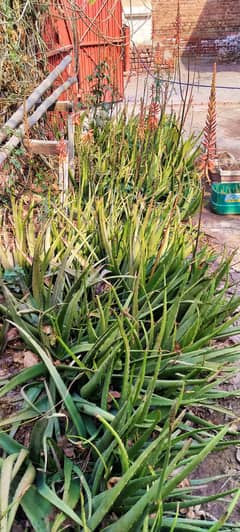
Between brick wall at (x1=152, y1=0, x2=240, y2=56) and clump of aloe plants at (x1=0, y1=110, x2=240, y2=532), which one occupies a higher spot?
brick wall at (x1=152, y1=0, x2=240, y2=56)

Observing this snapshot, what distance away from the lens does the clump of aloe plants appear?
123 cm

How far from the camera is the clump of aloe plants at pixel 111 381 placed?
123cm

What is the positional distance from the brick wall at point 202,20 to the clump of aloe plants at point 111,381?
1570 cm

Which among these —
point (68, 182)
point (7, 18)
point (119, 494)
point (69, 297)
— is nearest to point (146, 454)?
point (119, 494)

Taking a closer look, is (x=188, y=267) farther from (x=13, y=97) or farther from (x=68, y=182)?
(x=13, y=97)

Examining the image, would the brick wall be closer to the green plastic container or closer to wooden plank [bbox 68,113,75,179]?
the green plastic container

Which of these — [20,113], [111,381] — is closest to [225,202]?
[20,113]

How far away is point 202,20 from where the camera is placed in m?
16.4

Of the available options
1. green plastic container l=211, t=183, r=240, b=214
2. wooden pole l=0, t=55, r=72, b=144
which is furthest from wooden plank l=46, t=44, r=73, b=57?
green plastic container l=211, t=183, r=240, b=214

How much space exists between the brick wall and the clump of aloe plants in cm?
1570

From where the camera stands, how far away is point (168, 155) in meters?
4.04

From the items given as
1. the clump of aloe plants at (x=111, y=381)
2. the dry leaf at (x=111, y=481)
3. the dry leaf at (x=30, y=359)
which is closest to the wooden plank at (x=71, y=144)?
the clump of aloe plants at (x=111, y=381)

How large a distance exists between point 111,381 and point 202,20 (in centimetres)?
1763

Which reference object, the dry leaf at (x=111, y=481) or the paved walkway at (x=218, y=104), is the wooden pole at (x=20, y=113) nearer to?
the paved walkway at (x=218, y=104)
